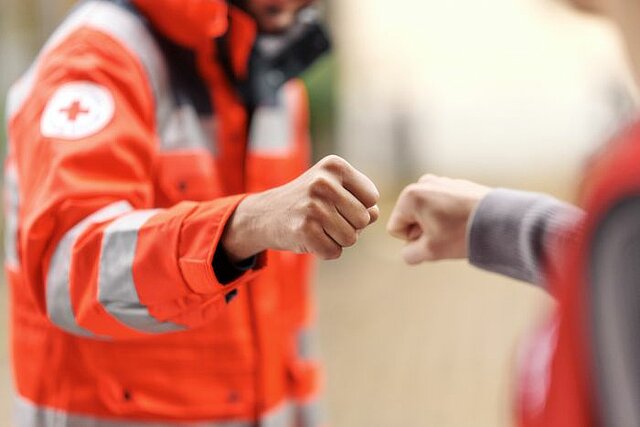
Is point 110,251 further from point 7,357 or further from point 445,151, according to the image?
point 445,151

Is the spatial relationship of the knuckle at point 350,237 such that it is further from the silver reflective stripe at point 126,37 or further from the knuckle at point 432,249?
the silver reflective stripe at point 126,37

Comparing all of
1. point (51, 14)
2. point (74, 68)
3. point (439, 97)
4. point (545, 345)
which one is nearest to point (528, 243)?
point (545, 345)

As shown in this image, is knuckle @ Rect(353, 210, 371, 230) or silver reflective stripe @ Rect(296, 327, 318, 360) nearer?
knuckle @ Rect(353, 210, 371, 230)

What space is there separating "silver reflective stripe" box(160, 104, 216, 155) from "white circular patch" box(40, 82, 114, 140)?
3.4 inches

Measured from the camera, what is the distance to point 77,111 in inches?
32.8

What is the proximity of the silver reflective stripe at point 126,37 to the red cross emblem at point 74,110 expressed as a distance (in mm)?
83

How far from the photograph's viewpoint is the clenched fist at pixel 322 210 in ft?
2.03

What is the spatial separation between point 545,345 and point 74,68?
0.54m

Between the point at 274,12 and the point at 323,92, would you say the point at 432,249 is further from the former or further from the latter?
the point at 323,92

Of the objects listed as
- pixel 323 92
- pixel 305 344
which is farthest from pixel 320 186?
pixel 323 92

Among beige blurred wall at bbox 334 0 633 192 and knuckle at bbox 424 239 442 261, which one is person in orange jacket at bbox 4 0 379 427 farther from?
beige blurred wall at bbox 334 0 633 192

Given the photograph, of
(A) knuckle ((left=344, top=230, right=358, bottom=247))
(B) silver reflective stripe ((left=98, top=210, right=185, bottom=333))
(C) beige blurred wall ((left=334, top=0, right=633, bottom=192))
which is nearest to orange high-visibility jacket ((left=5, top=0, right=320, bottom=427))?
(B) silver reflective stripe ((left=98, top=210, right=185, bottom=333))

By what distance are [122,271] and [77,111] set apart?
0.18m

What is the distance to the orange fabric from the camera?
40 cm
